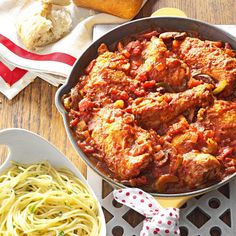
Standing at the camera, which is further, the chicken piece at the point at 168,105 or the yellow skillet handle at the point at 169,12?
the yellow skillet handle at the point at 169,12

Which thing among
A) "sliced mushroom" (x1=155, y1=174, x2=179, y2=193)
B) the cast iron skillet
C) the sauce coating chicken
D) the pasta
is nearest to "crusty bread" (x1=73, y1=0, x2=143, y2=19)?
the cast iron skillet

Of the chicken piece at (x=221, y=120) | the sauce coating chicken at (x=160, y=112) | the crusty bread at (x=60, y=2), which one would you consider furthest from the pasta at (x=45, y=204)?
the crusty bread at (x=60, y=2)

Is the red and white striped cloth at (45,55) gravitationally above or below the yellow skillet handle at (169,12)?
below

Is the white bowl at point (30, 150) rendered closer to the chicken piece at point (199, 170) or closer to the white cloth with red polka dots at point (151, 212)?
the white cloth with red polka dots at point (151, 212)

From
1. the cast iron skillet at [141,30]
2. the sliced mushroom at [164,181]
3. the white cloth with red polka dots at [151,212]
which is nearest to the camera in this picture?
the white cloth with red polka dots at [151,212]

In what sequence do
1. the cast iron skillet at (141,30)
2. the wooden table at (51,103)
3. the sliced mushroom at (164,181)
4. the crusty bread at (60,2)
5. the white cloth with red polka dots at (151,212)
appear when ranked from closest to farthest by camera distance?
1. the white cloth with red polka dots at (151,212)
2. the sliced mushroom at (164,181)
3. the cast iron skillet at (141,30)
4. the wooden table at (51,103)
5. the crusty bread at (60,2)

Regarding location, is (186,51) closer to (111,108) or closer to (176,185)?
(111,108)

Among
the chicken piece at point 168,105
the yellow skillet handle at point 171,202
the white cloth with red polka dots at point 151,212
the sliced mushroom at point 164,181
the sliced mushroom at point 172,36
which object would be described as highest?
the sliced mushroom at point 172,36

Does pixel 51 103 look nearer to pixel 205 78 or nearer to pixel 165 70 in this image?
pixel 165 70
